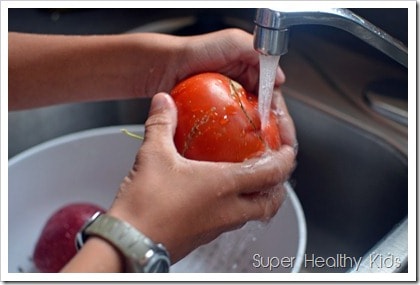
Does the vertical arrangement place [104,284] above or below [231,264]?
above

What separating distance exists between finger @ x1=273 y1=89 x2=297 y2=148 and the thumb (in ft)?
0.42

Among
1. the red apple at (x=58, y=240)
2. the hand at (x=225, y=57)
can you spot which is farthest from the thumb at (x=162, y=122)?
the red apple at (x=58, y=240)

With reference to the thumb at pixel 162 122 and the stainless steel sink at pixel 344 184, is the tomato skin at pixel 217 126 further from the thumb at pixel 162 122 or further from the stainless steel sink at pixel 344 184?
the stainless steel sink at pixel 344 184

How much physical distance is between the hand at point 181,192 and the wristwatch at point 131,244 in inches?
0.4

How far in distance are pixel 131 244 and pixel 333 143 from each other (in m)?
0.50

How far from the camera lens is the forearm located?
69 centimetres

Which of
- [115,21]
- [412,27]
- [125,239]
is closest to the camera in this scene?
[125,239]

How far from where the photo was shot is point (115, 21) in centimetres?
104

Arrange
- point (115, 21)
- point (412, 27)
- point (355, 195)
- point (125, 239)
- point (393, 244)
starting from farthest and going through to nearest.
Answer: point (115, 21)
point (355, 195)
point (412, 27)
point (393, 244)
point (125, 239)

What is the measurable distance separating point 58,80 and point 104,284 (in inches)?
12.2

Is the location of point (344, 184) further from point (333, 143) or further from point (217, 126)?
point (217, 126)

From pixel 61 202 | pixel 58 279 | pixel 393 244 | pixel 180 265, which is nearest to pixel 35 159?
pixel 61 202

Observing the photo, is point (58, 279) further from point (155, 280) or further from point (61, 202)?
point (61, 202)

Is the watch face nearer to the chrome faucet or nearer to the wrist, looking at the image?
the wrist
